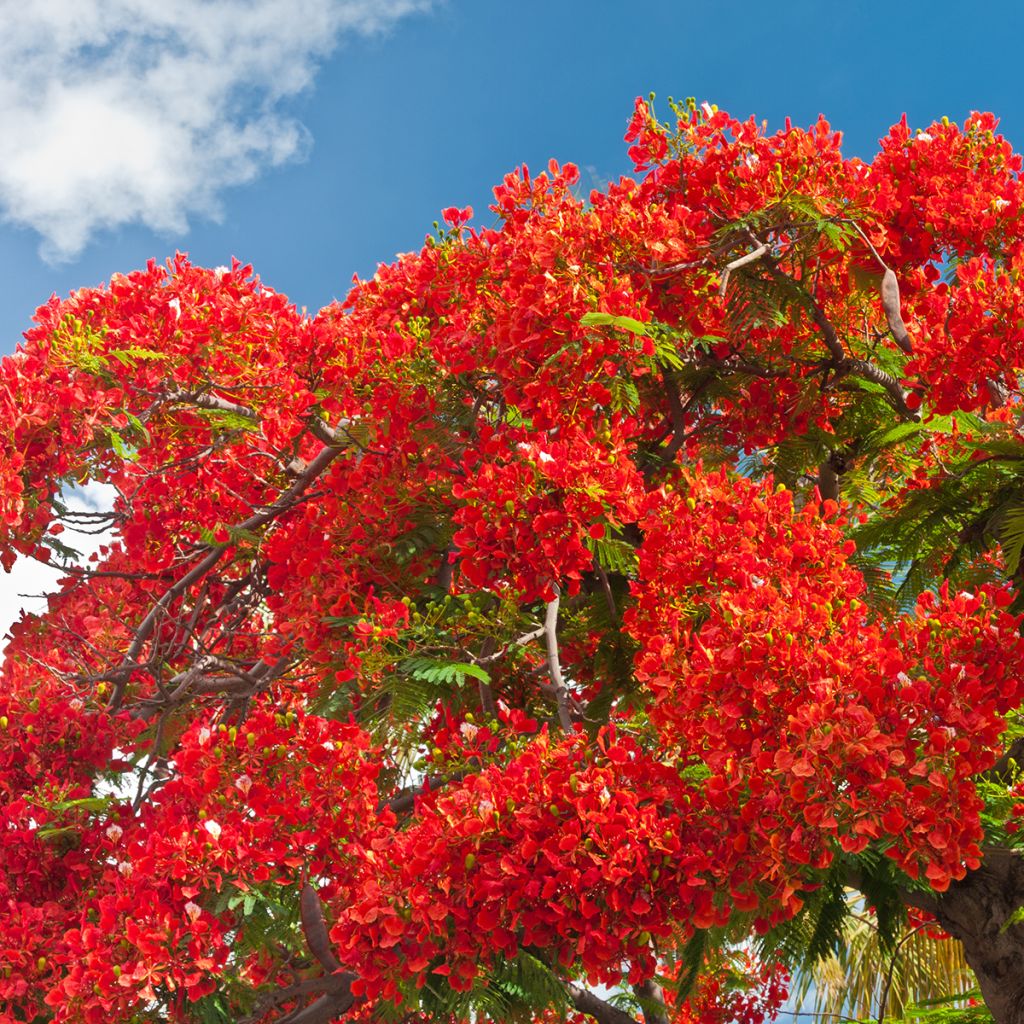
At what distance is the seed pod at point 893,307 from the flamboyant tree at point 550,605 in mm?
29

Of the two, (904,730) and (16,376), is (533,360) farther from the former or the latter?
(16,376)

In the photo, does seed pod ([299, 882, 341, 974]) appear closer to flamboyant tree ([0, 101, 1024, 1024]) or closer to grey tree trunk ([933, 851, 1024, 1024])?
flamboyant tree ([0, 101, 1024, 1024])

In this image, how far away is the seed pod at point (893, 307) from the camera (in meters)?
4.77

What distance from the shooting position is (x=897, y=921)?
388 cm

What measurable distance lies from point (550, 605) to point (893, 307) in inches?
78.9

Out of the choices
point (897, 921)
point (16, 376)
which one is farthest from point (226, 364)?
point (897, 921)

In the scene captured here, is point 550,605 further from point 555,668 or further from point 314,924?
point 314,924

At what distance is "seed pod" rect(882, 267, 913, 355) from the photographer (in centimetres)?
477

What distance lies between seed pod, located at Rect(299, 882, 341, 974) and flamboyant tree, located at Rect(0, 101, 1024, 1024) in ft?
0.05

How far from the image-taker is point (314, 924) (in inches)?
177

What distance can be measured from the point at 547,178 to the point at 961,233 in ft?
6.41

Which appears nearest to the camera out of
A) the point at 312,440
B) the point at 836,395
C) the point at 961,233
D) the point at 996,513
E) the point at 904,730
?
the point at 904,730

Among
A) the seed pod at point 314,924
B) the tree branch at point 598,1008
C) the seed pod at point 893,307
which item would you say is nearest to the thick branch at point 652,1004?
the tree branch at point 598,1008

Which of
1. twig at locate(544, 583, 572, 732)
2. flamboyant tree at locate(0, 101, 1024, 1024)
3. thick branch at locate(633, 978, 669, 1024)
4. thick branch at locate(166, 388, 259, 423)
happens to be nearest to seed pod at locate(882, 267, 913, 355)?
flamboyant tree at locate(0, 101, 1024, 1024)
